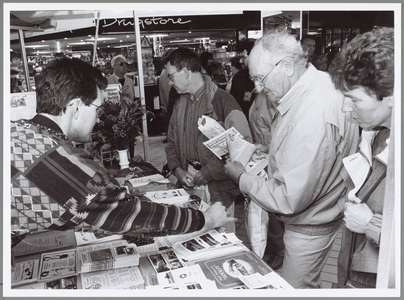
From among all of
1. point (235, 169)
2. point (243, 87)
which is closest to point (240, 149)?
point (235, 169)

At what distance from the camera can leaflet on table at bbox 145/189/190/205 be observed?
221 cm

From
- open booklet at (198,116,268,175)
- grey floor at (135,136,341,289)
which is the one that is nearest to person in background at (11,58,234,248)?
open booklet at (198,116,268,175)

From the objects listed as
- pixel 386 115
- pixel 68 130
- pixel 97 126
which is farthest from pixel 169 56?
pixel 386 115

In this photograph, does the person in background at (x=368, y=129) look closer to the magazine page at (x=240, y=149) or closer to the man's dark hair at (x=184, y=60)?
the magazine page at (x=240, y=149)

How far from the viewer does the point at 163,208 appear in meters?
1.55

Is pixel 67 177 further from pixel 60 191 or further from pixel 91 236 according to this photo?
pixel 91 236

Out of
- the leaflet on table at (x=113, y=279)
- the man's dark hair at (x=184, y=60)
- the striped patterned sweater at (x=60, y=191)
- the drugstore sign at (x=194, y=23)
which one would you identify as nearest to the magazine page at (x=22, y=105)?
the man's dark hair at (x=184, y=60)

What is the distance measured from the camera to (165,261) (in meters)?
1.58

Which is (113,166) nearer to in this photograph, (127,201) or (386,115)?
(127,201)

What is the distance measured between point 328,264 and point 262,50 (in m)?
2.02

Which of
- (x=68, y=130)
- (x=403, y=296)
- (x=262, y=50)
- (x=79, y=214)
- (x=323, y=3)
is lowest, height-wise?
(x=403, y=296)

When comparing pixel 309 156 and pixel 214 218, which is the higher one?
pixel 309 156

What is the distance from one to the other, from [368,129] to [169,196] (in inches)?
49.8

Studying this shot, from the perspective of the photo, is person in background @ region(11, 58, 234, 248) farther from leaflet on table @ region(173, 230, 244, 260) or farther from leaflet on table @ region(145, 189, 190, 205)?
leaflet on table @ region(145, 189, 190, 205)
